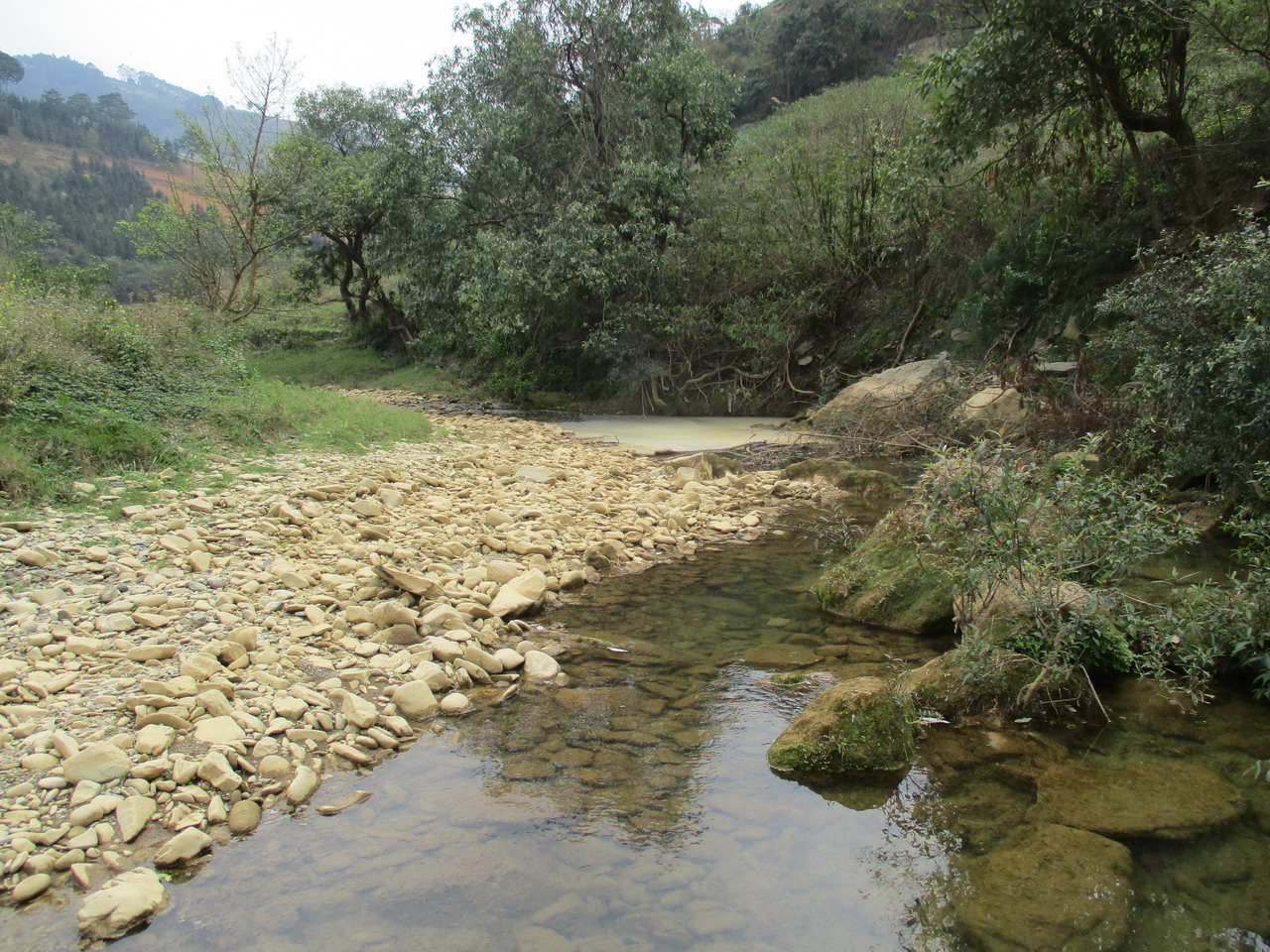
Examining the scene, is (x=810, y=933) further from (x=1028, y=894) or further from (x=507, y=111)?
(x=507, y=111)

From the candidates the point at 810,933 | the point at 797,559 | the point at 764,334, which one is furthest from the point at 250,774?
the point at 764,334

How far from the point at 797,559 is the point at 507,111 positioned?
48.3ft

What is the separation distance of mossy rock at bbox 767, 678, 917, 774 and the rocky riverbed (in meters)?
1.66

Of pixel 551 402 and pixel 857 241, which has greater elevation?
pixel 857 241

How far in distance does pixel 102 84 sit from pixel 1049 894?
205 meters

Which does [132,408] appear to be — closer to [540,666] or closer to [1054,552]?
[540,666]

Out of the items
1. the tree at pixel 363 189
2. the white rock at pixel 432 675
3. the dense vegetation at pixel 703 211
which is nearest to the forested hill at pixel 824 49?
the tree at pixel 363 189

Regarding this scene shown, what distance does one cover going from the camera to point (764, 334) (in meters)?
16.8

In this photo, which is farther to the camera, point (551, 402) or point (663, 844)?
point (551, 402)

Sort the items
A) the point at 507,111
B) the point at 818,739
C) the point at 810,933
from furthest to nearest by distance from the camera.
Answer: the point at 507,111, the point at 818,739, the point at 810,933

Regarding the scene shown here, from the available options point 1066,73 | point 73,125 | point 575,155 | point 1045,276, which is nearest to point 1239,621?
point 1066,73

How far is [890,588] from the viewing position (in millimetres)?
5957

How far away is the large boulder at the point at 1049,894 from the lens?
284cm

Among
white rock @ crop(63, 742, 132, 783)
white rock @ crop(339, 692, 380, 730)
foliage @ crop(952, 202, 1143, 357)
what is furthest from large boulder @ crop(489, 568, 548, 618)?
foliage @ crop(952, 202, 1143, 357)
